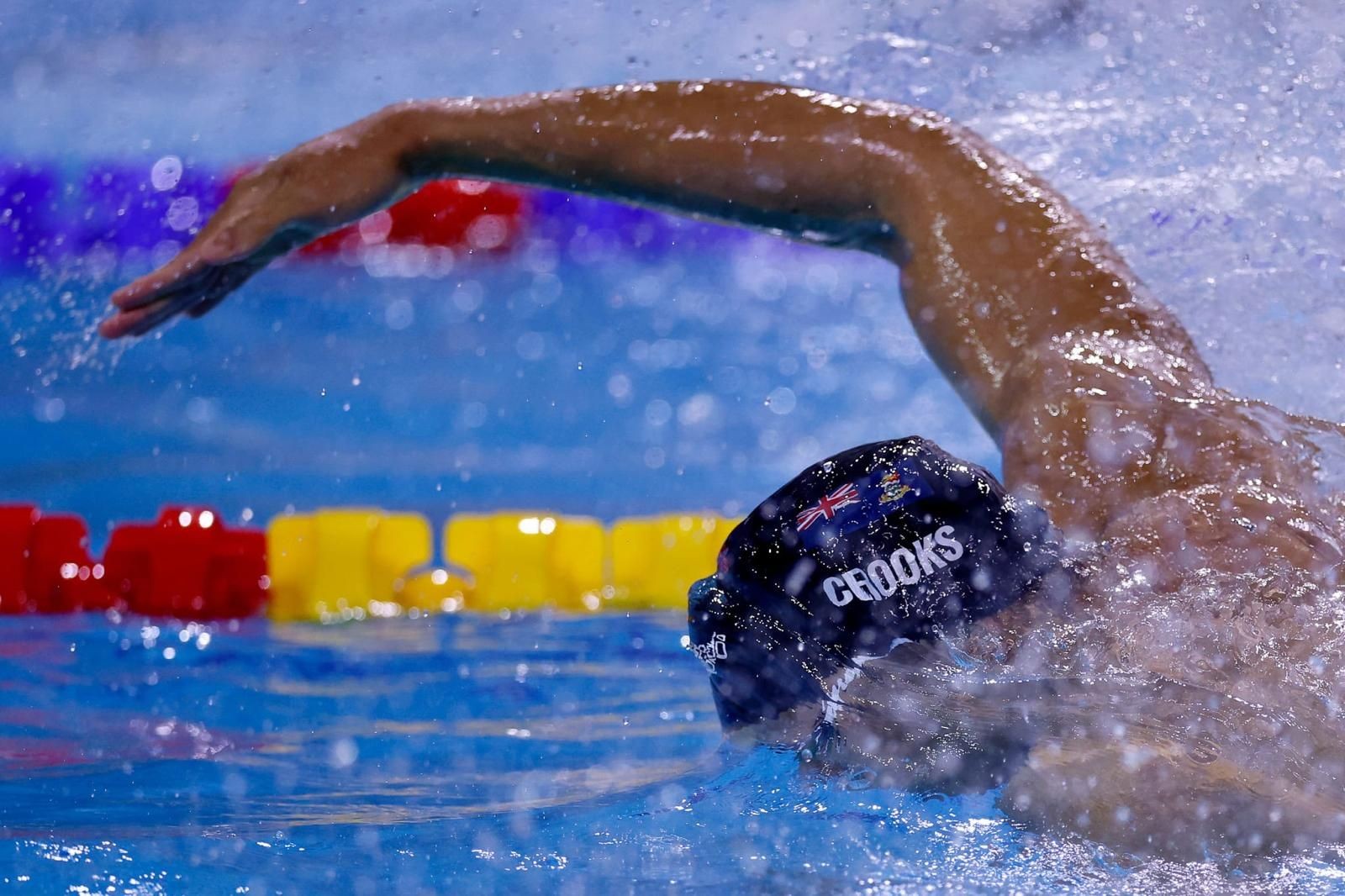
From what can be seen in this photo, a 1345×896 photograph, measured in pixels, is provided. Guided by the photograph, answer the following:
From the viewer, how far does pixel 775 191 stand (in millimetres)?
1732

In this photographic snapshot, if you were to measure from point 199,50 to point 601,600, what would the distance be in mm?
2529

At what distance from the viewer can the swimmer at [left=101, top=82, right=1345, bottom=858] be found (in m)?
1.16

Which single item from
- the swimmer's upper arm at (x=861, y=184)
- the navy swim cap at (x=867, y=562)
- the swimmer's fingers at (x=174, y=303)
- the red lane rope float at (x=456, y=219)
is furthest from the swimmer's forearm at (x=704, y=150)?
the red lane rope float at (x=456, y=219)

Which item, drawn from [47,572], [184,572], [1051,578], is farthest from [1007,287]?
[47,572]

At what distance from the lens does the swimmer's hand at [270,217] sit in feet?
5.48

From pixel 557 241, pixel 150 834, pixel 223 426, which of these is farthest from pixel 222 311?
pixel 150 834

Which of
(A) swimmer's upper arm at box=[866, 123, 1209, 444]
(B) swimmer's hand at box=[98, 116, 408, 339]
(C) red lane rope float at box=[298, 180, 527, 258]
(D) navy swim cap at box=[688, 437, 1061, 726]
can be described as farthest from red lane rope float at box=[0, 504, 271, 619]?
(D) navy swim cap at box=[688, 437, 1061, 726]

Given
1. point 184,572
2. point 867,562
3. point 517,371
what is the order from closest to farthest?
1. point 867,562
2. point 184,572
3. point 517,371

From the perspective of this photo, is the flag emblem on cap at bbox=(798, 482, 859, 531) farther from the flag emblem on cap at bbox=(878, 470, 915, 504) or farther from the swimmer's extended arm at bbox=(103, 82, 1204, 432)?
the swimmer's extended arm at bbox=(103, 82, 1204, 432)

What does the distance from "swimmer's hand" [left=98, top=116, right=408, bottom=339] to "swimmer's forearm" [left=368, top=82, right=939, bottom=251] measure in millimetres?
45

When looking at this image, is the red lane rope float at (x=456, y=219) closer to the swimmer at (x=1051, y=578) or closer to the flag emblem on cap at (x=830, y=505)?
the swimmer at (x=1051, y=578)

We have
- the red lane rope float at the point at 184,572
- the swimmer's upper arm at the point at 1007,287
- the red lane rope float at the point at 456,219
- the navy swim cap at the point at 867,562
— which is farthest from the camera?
the red lane rope float at the point at 456,219

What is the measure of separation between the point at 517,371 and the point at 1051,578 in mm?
3593

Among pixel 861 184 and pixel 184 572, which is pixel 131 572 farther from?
pixel 861 184
